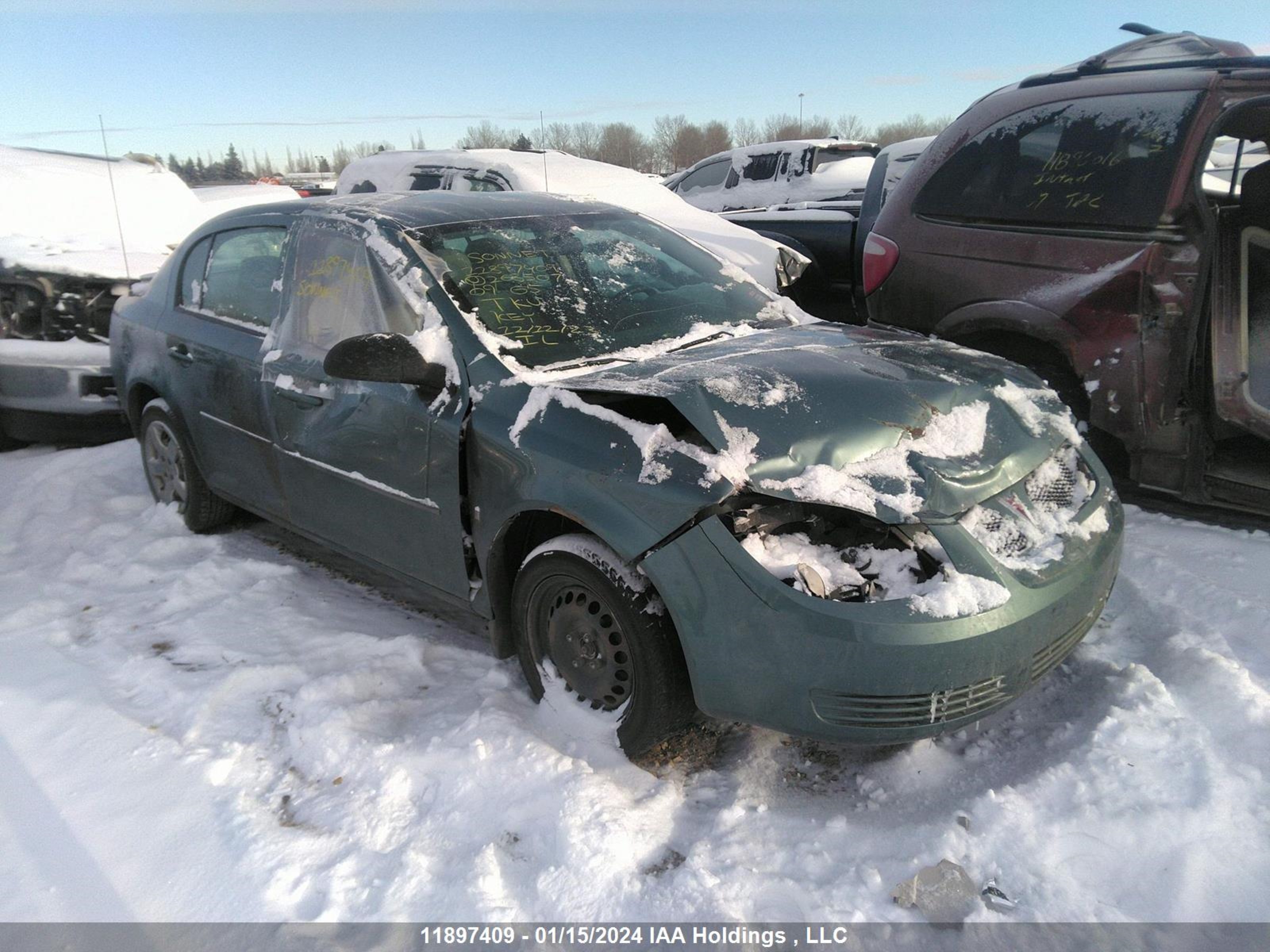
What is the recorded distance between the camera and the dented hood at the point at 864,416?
2381mm

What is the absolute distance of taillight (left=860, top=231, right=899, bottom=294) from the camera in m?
4.66

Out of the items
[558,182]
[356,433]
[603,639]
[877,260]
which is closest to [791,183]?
[558,182]

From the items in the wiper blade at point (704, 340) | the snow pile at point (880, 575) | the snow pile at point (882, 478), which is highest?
the wiper blade at point (704, 340)

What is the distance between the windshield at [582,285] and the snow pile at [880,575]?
973mm

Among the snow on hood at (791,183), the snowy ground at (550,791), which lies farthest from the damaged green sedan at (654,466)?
the snow on hood at (791,183)

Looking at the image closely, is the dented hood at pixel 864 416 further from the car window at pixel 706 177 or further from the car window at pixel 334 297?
the car window at pixel 706 177

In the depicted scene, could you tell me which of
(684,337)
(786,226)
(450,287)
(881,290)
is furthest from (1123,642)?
(786,226)

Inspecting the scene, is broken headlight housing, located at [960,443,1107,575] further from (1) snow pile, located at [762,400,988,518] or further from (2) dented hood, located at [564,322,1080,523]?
(1) snow pile, located at [762,400,988,518]

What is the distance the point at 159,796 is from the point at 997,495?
251 centimetres

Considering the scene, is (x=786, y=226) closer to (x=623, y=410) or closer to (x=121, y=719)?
(x=623, y=410)

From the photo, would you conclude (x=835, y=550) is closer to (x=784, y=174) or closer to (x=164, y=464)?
(x=164, y=464)

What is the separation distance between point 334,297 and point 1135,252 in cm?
326

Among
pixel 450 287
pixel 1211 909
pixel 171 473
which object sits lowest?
pixel 1211 909

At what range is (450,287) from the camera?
309cm
